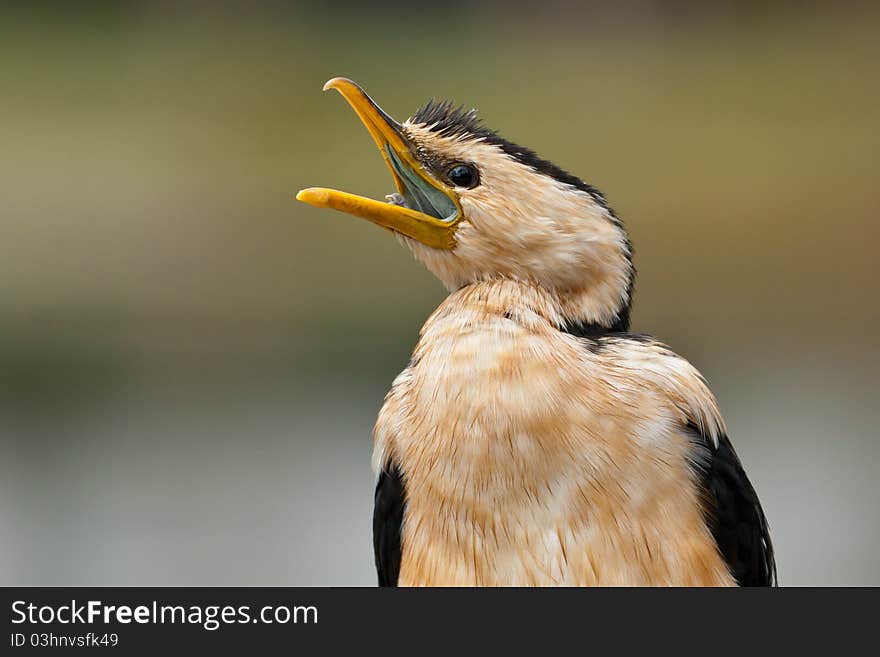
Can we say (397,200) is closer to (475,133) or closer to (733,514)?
(475,133)

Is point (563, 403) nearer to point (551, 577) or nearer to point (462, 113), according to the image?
point (551, 577)

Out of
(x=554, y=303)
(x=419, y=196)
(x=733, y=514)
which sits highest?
(x=419, y=196)

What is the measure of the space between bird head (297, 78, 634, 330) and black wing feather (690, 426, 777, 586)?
0.53 feet

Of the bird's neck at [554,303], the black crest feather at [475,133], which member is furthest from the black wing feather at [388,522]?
the black crest feather at [475,133]

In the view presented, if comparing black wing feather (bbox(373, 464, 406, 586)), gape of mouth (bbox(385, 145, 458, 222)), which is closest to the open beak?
gape of mouth (bbox(385, 145, 458, 222))

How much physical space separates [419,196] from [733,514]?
16.7 inches

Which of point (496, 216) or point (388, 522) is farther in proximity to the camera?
point (388, 522)

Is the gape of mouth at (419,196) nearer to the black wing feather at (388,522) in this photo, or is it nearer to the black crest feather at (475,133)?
the black crest feather at (475,133)

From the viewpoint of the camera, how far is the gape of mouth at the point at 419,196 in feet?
3.16

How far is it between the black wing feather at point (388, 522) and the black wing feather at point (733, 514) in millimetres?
284

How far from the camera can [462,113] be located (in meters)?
0.98

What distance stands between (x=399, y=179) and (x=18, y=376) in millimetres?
2364

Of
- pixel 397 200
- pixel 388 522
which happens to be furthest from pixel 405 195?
pixel 388 522

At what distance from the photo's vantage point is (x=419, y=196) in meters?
0.97
